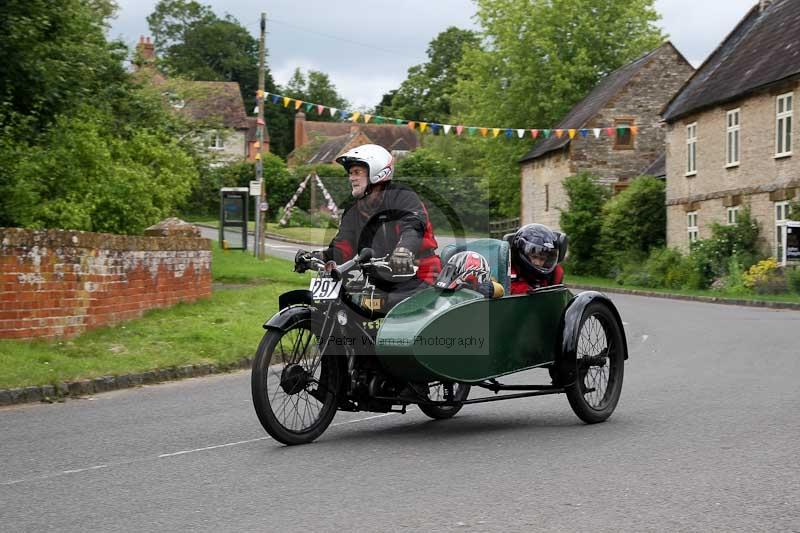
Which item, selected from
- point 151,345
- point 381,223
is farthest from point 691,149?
point 381,223

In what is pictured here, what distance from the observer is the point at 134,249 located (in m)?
14.2

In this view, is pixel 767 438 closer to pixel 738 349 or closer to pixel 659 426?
pixel 659 426

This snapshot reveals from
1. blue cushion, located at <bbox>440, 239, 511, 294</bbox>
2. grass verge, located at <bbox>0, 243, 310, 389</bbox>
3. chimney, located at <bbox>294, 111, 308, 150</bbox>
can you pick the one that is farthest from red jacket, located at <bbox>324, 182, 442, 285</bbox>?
chimney, located at <bbox>294, 111, 308, 150</bbox>

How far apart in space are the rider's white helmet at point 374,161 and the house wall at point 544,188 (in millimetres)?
42627

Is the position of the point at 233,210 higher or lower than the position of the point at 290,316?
higher

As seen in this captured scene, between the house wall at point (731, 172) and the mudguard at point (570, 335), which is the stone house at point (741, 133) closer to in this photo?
the house wall at point (731, 172)

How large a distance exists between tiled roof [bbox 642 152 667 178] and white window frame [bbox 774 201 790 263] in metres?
14.1

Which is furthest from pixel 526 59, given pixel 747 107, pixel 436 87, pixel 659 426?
pixel 659 426

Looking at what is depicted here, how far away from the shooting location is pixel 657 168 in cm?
4734

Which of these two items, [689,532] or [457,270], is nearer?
[689,532]

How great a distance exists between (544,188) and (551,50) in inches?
289

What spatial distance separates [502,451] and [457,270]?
4.38 ft

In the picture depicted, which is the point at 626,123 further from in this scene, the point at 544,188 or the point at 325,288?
the point at 325,288

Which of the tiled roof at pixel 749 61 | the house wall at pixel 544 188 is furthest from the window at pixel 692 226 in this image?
the house wall at pixel 544 188
